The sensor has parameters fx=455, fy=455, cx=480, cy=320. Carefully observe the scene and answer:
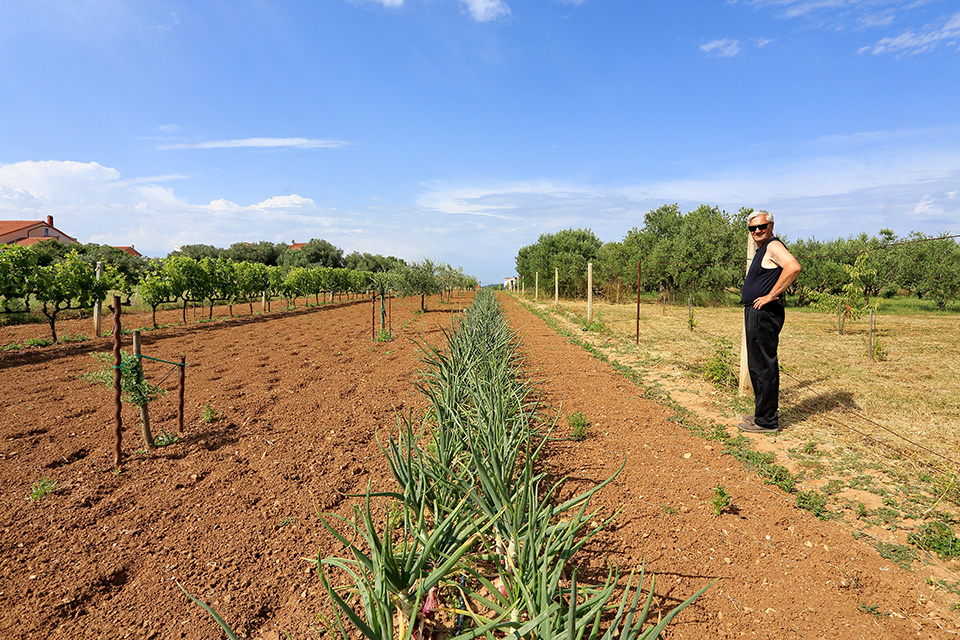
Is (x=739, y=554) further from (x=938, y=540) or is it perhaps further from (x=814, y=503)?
(x=938, y=540)

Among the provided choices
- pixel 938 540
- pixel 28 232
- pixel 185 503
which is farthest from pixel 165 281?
pixel 28 232

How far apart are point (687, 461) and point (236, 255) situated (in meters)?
55.9

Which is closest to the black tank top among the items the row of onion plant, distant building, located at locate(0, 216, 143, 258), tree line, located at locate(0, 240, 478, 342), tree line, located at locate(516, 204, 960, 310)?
the row of onion plant

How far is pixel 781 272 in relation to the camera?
3664mm

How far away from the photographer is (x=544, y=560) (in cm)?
141

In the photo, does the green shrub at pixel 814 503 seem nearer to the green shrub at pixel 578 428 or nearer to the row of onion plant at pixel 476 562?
the row of onion plant at pixel 476 562

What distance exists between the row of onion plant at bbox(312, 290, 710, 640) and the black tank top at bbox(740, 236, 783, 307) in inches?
95.5

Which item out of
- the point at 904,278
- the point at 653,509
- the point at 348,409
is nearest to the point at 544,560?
the point at 653,509

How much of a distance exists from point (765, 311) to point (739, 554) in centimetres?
238

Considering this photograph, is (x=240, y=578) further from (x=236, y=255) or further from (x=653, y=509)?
(x=236, y=255)

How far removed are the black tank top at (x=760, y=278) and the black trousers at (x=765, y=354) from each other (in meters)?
0.12

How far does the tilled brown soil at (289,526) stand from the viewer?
1.92 m

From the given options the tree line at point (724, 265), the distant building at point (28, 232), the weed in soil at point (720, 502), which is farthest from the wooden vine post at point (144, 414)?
the distant building at point (28, 232)

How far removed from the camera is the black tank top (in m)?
3.75
